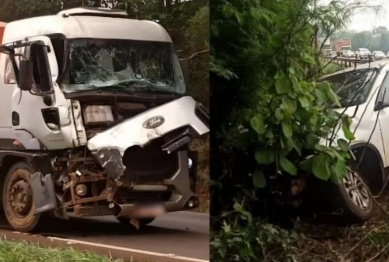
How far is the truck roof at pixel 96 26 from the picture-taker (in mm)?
3295

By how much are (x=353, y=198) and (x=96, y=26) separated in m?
1.69

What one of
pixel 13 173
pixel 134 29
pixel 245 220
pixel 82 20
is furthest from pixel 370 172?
pixel 13 173

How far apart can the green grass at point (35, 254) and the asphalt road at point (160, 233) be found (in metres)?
0.10

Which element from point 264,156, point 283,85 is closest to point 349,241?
point 264,156

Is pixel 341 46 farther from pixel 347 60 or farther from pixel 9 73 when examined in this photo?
pixel 9 73

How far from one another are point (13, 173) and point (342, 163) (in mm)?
1847

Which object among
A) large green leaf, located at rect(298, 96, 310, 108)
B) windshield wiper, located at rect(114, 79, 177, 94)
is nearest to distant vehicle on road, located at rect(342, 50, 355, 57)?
large green leaf, located at rect(298, 96, 310, 108)

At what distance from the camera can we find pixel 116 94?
130 inches

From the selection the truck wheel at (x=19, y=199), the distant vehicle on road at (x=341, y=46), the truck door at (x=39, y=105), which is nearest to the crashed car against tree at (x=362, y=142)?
the distant vehicle on road at (x=341, y=46)

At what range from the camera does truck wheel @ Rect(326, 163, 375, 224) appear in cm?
356

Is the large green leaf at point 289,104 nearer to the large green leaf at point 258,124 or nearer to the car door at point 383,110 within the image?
the large green leaf at point 258,124

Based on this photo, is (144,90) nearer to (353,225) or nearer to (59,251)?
(59,251)

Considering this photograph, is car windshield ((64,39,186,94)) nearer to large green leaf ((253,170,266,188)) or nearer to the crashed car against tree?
large green leaf ((253,170,266,188))

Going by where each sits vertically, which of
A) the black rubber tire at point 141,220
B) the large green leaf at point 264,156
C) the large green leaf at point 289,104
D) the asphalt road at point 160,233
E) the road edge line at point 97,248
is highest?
the large green leaf at point 289,104
